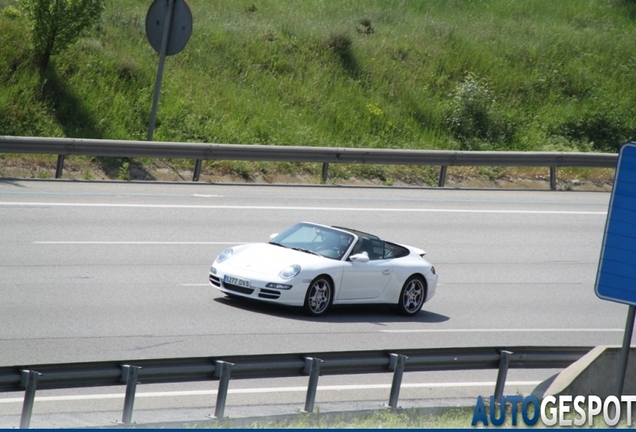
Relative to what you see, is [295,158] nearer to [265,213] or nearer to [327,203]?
[327,203]

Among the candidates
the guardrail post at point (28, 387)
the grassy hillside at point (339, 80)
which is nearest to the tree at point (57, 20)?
the grassy hillside at point (339, 80)

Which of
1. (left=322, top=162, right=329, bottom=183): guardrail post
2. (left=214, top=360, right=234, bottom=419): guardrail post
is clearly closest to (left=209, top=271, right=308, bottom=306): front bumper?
(left=214, top=360, right=234, bottom=419): guardrail post

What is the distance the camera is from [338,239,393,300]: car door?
46.0ft

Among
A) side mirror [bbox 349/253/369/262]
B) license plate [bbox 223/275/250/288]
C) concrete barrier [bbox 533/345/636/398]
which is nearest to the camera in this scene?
concrete barrier [bbox 533/345/636/398]

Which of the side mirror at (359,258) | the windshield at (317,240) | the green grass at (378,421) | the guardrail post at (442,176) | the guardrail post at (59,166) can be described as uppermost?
the guardrail post at (442,176)

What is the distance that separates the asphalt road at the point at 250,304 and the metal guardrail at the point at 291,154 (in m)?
0.73

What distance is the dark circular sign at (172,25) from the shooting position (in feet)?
71.5

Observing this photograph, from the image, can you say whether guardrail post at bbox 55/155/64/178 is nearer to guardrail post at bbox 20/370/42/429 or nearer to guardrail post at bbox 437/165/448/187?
guardrail post at bbox 437/165/448/187

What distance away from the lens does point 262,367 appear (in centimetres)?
825

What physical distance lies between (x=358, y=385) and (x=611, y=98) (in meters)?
24.0

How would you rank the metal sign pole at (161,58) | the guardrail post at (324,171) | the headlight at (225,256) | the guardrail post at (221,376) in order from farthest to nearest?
the guardrail post at (324,171) < the metal sign pole at (161,58) < the headlight at (225,256) < the guardrail post at (221,376)

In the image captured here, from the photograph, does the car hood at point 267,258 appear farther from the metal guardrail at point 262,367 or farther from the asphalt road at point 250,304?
the metal guardrail at point 262,367

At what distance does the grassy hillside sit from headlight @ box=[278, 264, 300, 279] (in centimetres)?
1072

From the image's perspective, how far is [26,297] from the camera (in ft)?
42.2
